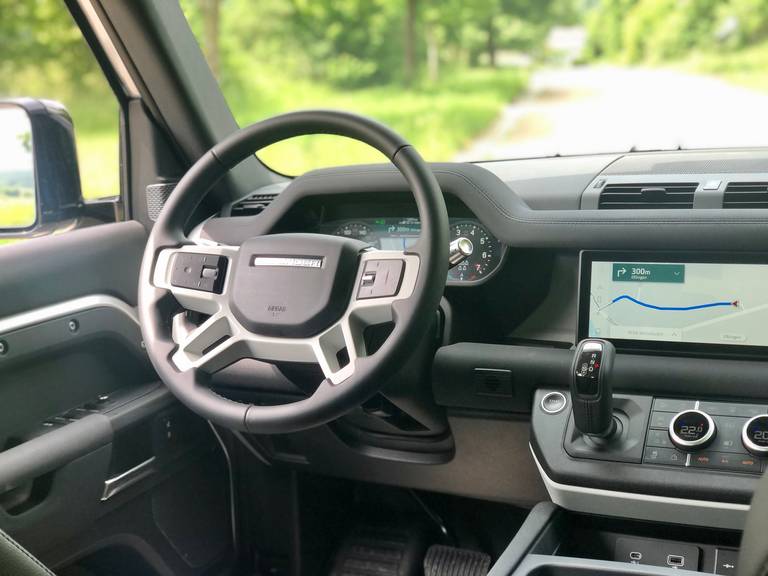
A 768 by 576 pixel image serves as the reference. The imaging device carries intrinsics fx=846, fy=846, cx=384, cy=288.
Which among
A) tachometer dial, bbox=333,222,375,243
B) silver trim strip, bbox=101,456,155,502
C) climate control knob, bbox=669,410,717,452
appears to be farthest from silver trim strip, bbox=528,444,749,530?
silver trim strip, bbox=101,456,155,502

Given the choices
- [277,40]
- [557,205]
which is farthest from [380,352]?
[277,40]

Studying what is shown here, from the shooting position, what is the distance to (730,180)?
1.78m

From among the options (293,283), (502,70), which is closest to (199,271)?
(293,283)

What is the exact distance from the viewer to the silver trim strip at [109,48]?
2172 millimetres

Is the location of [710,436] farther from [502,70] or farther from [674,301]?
[502,70]

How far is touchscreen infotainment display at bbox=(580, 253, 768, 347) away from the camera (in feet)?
5.47

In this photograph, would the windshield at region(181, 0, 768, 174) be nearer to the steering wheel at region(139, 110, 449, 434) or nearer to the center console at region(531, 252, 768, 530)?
the steering wheel at region(139, 110, 449, 434)

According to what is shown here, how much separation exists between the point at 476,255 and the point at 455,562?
2.90ft

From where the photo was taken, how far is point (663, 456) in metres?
1.61

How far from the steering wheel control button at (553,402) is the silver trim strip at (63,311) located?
42.1 inches

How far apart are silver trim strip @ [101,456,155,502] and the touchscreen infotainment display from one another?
1.13m

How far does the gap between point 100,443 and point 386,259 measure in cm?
86

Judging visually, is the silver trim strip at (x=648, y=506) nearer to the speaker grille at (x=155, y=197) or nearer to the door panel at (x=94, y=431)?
the door panel at (x=94, y=431)

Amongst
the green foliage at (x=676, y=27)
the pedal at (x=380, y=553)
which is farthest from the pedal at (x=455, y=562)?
the green foliage at (x=676, y=27)
